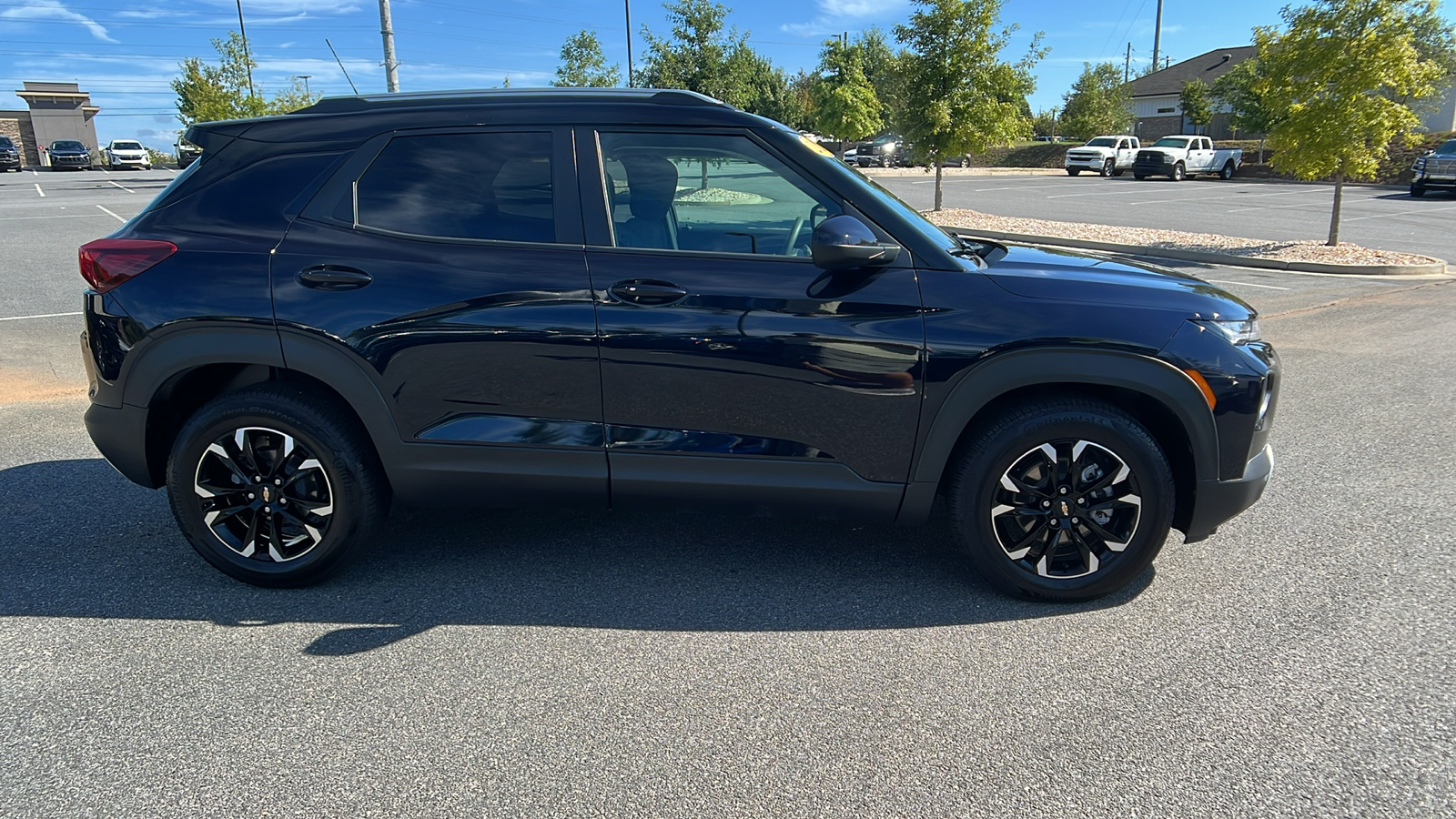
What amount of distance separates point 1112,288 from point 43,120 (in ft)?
253

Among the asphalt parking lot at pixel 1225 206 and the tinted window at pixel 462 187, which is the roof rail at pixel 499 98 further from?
the asphalt parking lot at pixel 1225 206

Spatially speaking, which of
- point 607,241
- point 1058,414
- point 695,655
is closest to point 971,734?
point 695,655

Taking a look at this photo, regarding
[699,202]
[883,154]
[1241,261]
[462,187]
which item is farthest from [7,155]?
[699,202]

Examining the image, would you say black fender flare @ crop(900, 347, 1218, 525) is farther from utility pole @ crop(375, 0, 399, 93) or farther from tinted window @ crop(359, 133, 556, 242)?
utility pole @ crop(375, 0, 399, 93)

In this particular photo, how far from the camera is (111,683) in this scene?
3090 millimetres

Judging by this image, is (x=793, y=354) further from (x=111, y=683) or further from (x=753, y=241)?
(x=111, y=683)

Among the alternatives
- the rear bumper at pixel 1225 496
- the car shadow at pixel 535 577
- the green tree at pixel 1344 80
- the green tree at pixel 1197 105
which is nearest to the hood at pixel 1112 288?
the rear bumper at pixel 1225 496

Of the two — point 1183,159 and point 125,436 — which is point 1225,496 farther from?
point 1183,159

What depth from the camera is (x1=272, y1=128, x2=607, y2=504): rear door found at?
136 inches

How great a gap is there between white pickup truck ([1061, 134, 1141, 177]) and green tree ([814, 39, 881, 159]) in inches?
451

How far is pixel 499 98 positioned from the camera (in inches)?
146

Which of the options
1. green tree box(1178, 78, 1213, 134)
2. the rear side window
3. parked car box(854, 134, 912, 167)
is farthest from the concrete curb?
green tree box(1178, 78, 1213, 134)

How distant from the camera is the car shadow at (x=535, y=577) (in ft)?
11.6

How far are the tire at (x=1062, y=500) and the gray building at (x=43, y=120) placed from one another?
7291cm
